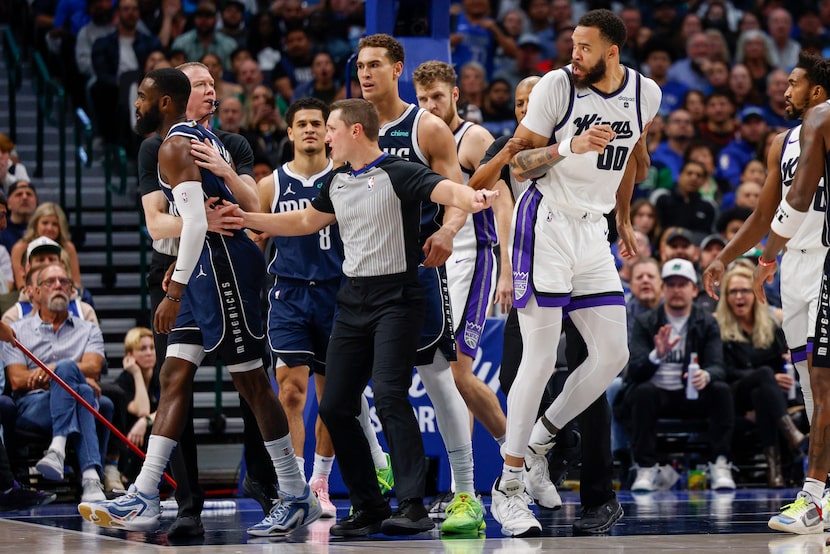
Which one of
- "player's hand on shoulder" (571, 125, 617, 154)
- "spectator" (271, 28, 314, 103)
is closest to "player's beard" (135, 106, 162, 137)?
"player's hand on shoulder" (571, 125, 617, 154)

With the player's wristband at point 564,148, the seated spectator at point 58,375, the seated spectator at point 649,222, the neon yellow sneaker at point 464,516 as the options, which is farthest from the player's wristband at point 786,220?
the seated spectator at point 649,222

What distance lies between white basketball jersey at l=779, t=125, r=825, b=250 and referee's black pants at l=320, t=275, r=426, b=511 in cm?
207

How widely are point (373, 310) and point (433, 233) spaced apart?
0.61 meters

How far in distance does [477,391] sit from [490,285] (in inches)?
26.5

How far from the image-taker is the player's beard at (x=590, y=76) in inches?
246

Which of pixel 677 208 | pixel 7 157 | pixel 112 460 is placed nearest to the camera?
pixel 112 460

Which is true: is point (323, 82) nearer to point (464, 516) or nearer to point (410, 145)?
point (410, 145)

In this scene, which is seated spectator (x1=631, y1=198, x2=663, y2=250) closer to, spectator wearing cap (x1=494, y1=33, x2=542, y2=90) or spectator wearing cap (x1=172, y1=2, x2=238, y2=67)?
spectator wearing cap (x1=494, y1=33, x2=542, y2=90)

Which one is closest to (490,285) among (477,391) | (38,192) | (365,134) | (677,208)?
(477,391)

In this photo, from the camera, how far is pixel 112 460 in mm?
9492

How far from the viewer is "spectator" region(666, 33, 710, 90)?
15.6m

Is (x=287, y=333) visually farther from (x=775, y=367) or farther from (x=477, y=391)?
(x=775, y=367)

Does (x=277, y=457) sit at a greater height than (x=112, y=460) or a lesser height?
greater

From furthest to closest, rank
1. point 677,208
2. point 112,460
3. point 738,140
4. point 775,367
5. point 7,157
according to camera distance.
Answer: point 738,140, point 677,208, point 7,157, point 775,367, point 112,460
